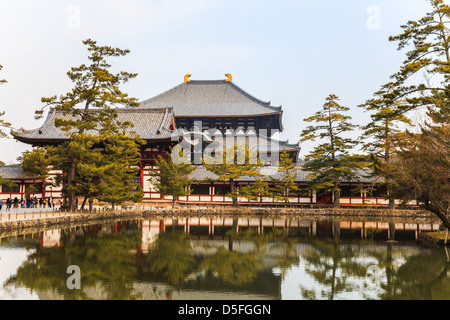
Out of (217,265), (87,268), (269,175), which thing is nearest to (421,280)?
(217,265)

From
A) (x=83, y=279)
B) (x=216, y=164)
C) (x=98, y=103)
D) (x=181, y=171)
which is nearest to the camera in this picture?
(x=83, y=279)

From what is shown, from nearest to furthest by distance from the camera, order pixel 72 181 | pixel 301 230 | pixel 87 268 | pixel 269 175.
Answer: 1. pixel 87 268
2. pixel 301 230
3. pixel 72 181
4. pixel 269 175

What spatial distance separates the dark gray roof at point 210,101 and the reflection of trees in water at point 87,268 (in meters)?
34.3

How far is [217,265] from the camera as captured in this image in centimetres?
1438

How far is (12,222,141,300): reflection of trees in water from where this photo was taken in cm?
1057

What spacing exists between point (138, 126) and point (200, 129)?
1275cm

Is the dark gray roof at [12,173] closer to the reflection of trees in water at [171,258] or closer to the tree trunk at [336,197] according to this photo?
the reflection of trees in water at [171,258]

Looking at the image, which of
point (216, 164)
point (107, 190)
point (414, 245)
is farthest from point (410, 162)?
point (216, 164)

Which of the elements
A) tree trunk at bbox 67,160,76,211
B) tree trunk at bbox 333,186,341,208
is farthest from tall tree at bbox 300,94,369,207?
tree trunk at bbox 67,160,76,211

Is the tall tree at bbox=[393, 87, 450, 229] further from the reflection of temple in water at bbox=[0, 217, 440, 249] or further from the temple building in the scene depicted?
the temple building

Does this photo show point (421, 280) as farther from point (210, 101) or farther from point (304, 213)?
point (210, 101)
